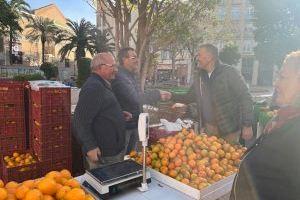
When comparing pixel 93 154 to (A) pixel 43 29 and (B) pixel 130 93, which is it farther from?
(A) pixel 43 29

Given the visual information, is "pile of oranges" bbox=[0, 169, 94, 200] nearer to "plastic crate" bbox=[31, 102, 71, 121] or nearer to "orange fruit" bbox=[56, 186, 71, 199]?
"orange fruit" bbox=[56, 186, 71, 199]

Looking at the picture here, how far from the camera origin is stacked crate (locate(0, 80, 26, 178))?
4023 mm

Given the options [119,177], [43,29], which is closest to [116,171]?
[119,177]

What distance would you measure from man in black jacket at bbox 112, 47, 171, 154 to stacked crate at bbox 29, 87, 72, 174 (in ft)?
2.46

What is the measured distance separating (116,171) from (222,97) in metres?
2.11

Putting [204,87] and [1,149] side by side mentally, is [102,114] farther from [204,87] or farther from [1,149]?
[1,149]

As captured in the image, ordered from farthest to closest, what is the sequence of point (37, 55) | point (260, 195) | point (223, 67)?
point (37, 55) → point (223, 67) → point (260, 195)

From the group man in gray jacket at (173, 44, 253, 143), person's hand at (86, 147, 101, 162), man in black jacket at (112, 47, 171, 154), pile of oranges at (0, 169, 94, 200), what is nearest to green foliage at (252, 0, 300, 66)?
man in gray jacket at (173, 44, 253, 143)

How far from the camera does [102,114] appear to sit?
10.7 ft

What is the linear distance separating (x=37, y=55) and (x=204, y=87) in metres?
60.6

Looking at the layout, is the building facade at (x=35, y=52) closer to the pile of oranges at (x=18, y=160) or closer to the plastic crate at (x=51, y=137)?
the pile of oranges at (x=18, y=160)

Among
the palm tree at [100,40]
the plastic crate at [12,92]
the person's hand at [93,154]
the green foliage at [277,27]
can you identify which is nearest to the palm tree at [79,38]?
the palm tree at [100,40]

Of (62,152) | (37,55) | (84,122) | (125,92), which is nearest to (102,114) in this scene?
(84,122)

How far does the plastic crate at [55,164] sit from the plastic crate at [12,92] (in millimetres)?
960
